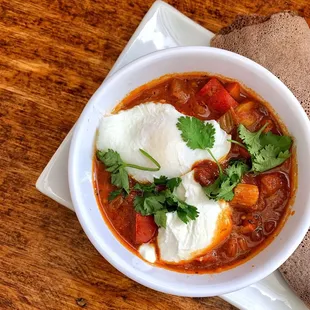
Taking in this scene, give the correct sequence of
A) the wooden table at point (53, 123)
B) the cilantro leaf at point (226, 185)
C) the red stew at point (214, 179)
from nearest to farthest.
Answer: the cilantro leaf at point (226, 185) → the red stew at point (214, 179) → the wooden table at point (53, 123)

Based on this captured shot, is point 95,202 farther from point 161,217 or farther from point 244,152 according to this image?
point 244,152

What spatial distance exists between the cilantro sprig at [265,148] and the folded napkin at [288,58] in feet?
0.94

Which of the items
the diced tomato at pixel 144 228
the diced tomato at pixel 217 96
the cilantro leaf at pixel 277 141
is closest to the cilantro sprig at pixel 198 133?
the diced tomato at pixel 217 96

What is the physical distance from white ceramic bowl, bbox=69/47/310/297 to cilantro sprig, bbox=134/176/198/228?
0.66ft

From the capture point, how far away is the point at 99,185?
2576mm

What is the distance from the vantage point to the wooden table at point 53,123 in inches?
112

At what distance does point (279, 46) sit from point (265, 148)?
515 millimetres

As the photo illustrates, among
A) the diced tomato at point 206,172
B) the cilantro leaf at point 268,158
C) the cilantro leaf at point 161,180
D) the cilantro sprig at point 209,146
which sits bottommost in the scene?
the cilantro leaf at point 161,180

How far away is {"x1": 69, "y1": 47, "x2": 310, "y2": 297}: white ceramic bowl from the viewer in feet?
7.95

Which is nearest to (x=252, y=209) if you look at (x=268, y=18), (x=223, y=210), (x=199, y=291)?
(x=223, y=210)

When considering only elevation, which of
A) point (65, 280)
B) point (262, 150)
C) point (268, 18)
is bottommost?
point (65, 280)

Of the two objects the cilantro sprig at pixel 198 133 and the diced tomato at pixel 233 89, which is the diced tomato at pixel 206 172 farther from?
the diced tomato at pixel 233 89

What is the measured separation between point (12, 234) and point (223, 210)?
41.0 inches

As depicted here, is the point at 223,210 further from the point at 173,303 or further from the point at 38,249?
→ the point at 38,249
